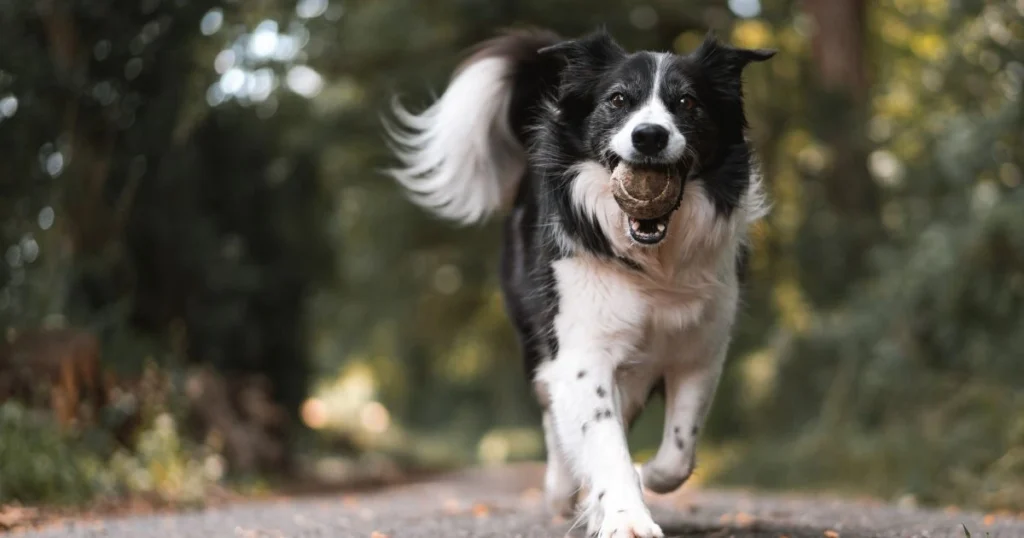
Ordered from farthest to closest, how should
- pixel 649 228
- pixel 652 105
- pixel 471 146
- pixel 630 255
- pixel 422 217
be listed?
pixel 422 217 < pixel 471 146 < pixel 630 255 < pixel 649 228 < pixel 652 105

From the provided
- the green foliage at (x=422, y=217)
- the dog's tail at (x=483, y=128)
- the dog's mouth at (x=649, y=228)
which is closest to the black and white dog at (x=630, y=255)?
the dog's mouth at (x=649, y=228)

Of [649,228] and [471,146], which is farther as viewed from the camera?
[471,146]

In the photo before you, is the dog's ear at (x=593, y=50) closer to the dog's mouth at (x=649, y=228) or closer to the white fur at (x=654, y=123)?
the white fur at (x=654, y=123)

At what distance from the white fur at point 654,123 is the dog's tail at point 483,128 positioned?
45.5 inches

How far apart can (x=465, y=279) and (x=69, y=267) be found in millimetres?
6849

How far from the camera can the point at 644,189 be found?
422cm

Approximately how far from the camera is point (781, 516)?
5.88 meters

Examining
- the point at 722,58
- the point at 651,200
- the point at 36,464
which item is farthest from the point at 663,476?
the point at 36,464

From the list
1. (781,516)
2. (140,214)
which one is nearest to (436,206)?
(781,516)

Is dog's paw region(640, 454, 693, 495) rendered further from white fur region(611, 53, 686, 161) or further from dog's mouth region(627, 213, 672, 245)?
white fur region(611, 53, 686, 161)

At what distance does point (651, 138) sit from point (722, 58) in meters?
0.65

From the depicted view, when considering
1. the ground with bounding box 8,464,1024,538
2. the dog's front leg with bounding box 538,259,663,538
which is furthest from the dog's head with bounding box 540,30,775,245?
the ground with bounding box 8,464,1024,538

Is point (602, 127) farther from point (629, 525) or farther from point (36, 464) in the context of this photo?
point (36, 464)

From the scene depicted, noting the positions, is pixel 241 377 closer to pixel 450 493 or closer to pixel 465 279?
pixel 450 493
